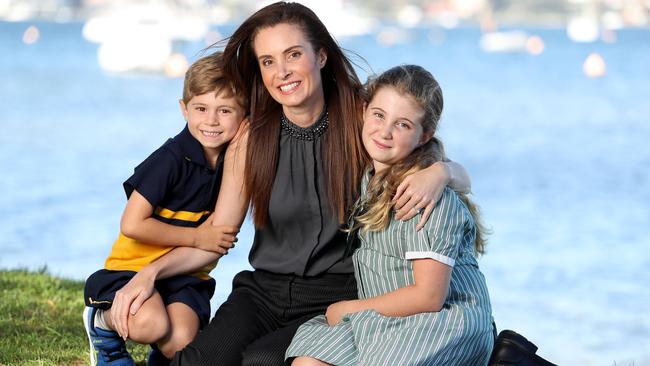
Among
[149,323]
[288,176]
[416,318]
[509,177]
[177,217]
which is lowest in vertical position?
[149,323]

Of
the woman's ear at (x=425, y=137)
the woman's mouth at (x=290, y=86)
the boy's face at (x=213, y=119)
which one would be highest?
the woman's mouth at (x=290, y=86)

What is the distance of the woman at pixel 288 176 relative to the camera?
3.63 metres

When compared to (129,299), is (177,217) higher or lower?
higher

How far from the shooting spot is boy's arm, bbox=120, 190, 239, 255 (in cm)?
364

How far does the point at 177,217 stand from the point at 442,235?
1.03 meters

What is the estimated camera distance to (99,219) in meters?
12.4

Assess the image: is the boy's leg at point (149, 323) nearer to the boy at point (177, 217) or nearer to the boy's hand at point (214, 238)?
the boy at point (177, 217)

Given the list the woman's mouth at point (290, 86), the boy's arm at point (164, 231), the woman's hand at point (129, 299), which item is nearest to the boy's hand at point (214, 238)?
the boy's arm at point (164, 231)

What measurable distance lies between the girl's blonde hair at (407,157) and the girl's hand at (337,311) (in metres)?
0.26

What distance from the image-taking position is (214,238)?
3723mm

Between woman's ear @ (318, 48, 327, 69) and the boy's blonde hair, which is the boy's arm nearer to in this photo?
the boy's blonde hair

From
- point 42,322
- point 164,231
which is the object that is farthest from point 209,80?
point 42,322

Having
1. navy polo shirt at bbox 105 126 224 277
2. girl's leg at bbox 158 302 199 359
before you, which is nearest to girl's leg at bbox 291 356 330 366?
girl's leg at bbox 158 302 199 359

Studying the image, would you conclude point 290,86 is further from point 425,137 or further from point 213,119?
point 425,137
